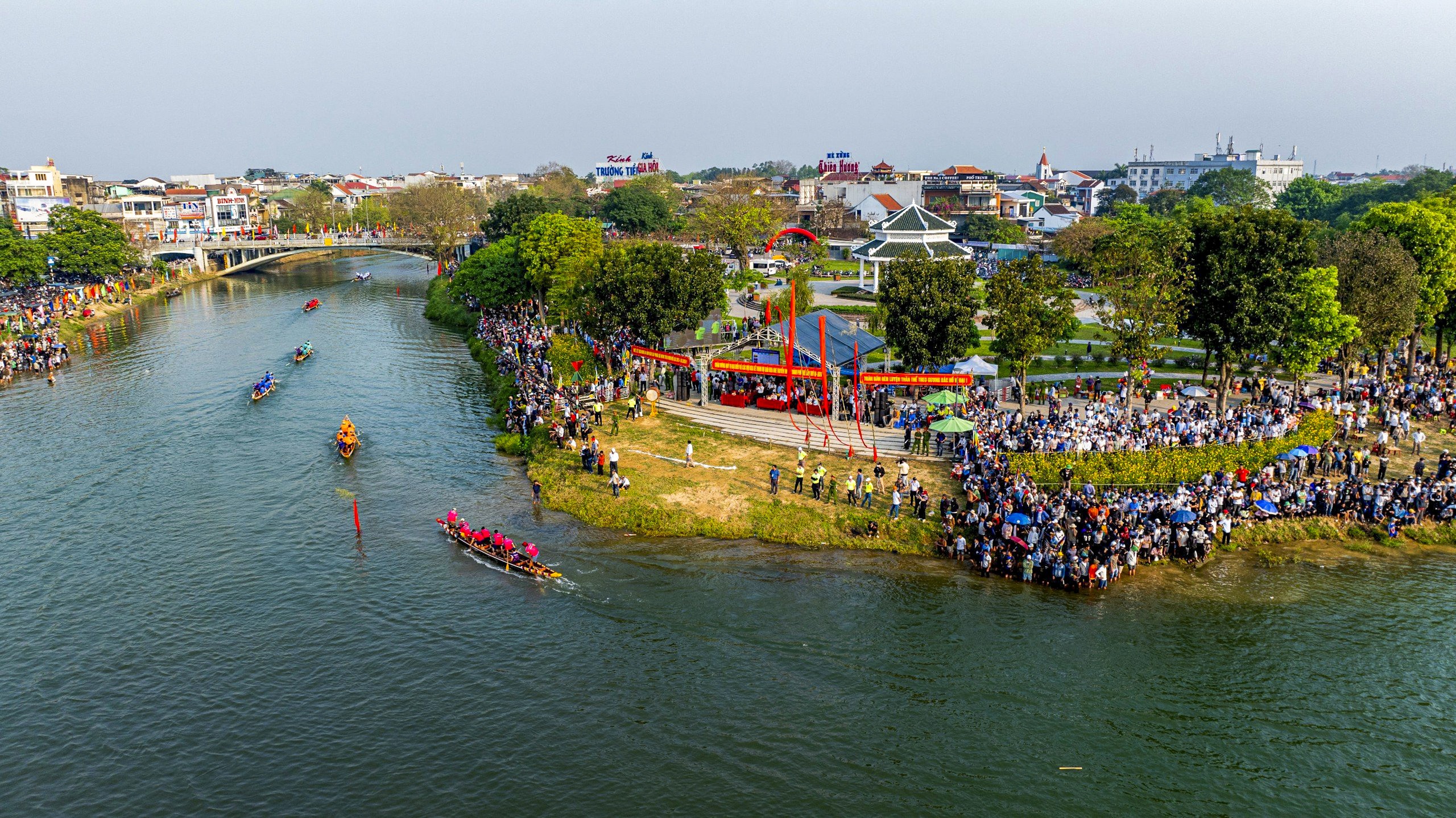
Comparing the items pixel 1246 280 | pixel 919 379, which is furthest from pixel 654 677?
pixel 1246 280

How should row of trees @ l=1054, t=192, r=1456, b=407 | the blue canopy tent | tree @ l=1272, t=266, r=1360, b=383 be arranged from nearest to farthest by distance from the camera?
1. tree @ l=1272, t=266, r=1360, b=383
2. row of trees @ l=1054, t=192, r=1456, b=407
3. the blue canopy tent

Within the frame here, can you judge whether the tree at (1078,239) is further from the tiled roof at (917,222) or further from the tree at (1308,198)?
the tree at (1308,198)

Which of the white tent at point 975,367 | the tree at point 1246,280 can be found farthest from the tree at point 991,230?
the tree at point 1246,280

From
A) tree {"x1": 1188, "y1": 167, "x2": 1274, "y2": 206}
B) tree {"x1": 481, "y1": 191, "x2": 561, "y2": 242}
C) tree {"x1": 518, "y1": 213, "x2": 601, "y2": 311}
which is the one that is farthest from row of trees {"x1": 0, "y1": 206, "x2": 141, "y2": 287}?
tree {"x1": 1188, "y1": 167, "x2": 1274, "y2": 206}

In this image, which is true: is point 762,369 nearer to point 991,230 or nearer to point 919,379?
point 919,379

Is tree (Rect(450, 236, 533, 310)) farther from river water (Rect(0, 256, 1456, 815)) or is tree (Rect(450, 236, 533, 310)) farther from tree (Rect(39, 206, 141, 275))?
tree (Rect(39, 206, 141, 275))

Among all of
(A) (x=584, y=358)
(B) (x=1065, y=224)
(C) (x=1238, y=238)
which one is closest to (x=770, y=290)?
(A) (x=584, y=358)
